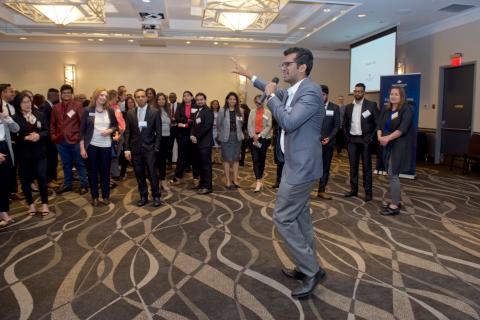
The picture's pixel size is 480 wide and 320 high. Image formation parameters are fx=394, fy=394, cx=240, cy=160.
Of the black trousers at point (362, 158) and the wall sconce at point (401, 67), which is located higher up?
the wall sconce at point (401, 67)

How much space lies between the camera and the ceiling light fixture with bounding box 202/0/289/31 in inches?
280

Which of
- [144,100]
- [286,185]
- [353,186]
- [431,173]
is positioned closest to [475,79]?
[431,173]

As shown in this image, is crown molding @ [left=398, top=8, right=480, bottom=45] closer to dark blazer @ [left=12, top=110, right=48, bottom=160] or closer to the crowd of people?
the crowd of people

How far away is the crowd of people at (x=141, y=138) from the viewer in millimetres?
4770

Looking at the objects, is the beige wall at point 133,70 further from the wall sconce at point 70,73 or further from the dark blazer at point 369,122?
the dark blazer at point 369,122

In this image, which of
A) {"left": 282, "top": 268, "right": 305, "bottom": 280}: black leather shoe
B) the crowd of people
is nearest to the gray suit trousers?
{"left": 282, "top": 268, "right": 305, "bottom": 280}: black leather shoe

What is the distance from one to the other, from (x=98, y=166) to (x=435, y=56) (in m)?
8.58

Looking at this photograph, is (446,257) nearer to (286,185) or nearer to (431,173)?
(286,185)

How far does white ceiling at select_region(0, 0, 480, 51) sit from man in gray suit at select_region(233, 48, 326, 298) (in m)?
5.40

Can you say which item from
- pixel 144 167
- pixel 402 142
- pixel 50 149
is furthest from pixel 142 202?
pixel 402 142

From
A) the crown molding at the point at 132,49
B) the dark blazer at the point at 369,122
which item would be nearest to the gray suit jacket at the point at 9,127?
the dark blazer at the point at 369,122

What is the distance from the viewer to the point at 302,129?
271cm

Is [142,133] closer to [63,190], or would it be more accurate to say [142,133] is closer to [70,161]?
[70,161]

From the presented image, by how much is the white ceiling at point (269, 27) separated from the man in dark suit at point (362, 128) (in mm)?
2837
